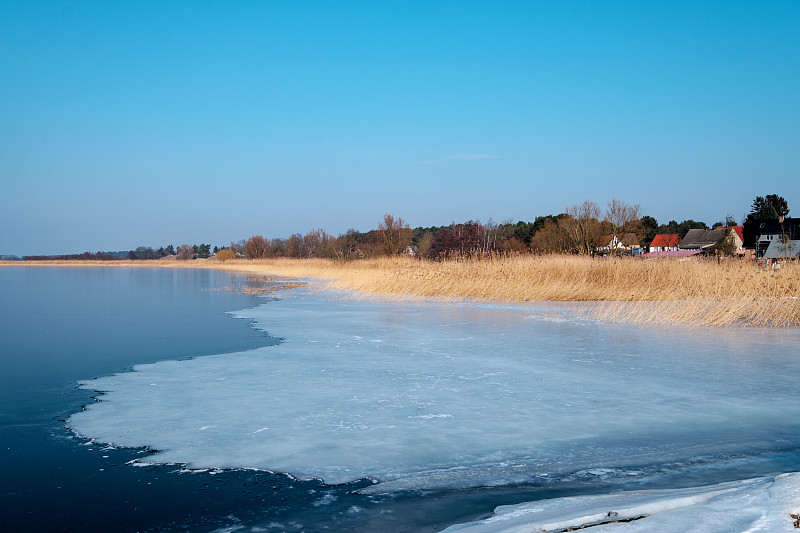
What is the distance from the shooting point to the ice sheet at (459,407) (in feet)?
12.5

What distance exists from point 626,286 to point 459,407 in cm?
1223

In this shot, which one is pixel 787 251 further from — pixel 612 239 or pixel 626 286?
pixel 612 239

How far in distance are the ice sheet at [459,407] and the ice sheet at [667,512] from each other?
0.56 metres

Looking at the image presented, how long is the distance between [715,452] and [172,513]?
3.27 meters

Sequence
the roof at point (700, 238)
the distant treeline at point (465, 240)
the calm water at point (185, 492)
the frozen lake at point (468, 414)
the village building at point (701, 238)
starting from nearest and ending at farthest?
1. the calm water at point (185, 492)
2. the frozen lake at point (468, 414)
3. the distant treeline at point (465, 240)
4. the roof at point (700, 238)
5. the village building at point (701, 238)

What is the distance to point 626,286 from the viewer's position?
1603 cm

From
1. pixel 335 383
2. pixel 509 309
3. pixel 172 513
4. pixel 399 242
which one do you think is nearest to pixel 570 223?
pixel 399 242

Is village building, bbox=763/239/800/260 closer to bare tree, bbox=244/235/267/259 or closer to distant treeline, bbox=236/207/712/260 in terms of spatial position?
distant treeline, bbox=236/207/712/260

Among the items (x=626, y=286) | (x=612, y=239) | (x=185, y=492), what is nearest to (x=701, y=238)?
(x=612, y=239)

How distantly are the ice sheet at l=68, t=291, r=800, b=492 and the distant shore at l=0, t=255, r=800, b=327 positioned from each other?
2.27m

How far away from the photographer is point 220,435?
4.31m

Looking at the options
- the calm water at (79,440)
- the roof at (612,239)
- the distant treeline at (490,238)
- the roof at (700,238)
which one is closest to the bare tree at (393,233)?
the distant treeline at (490,238)

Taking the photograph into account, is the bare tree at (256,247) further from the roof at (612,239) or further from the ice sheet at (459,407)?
the ice sheet at (459,407)

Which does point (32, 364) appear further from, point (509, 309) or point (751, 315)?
point (751, 315)
